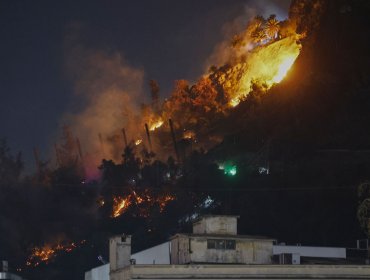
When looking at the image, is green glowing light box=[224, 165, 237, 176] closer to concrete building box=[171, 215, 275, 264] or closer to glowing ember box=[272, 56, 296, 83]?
glowing ember box=[272, 56, 296, 83]

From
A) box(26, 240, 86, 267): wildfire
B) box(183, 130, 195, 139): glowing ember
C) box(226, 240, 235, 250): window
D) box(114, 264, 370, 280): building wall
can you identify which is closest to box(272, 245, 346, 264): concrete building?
box(226, 240, 235, 250): window

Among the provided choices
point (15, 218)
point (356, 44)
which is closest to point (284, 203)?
point (356, 44)

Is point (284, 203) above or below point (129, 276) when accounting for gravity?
above

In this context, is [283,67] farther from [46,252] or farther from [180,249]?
[180,249]

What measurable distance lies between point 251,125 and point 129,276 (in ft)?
251

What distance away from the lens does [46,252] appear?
112 m

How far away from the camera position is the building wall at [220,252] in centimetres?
→ 5736

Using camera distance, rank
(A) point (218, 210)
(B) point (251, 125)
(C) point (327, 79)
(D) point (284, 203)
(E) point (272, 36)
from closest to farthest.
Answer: (D) point (284, 203), (A) point (218, 210), (C) point (327, 79), (B) point (251, 125), (E) point (272, 36)

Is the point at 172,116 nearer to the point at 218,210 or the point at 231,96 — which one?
the point at 231,96

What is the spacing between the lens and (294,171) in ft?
311

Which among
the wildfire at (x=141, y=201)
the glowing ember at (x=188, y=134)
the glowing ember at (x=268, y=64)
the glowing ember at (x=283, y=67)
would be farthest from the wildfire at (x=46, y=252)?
the glowing ember at (x=283, y=67)

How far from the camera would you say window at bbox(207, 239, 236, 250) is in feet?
190

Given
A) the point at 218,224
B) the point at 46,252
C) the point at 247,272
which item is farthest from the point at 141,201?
the point at 247,272

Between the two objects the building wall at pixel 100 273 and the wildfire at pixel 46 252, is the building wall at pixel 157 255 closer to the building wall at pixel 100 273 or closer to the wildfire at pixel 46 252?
the building wall at pixel 100 273
